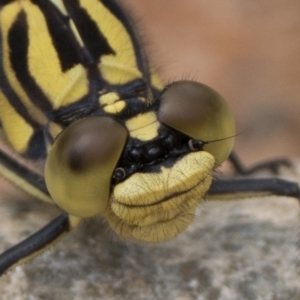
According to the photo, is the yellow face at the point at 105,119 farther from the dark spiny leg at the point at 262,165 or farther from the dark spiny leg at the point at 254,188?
the dark spiny leg at the point at 262,165

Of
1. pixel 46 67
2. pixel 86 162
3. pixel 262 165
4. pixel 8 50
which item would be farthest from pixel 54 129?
pixel 262 165

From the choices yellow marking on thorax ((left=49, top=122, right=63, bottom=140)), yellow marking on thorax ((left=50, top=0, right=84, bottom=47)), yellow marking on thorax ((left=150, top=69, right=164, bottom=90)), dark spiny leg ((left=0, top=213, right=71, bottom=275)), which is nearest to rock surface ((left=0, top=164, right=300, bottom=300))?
dark spiny leg ((left=0, top=213, right=71, bottom=275))

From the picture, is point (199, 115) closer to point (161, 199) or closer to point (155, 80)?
point (161, 199)

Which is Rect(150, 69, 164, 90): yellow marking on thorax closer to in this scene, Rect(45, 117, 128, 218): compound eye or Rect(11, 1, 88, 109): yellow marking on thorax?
Rect(11, 1, 88, 109): yellow marking on thorax

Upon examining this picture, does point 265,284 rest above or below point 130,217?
below

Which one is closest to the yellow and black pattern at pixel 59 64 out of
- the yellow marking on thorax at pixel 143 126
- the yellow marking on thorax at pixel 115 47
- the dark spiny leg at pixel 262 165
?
the yellow marking on thorax at pixel 115 47

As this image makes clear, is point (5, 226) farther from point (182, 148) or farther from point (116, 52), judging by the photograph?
point (182, 148)

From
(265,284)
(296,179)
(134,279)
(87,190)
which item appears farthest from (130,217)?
(296,179)
